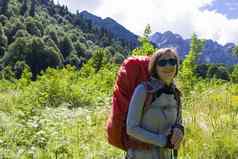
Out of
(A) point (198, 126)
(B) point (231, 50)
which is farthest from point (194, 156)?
(B) point (231, 50)

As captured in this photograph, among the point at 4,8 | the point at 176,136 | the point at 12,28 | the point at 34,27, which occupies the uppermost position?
the point at 4,8

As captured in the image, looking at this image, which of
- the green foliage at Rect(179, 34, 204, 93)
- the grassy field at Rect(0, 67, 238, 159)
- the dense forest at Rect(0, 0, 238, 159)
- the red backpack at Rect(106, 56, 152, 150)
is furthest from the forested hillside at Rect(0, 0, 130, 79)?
the red backpack at Rect(106, 56, 152, 150)

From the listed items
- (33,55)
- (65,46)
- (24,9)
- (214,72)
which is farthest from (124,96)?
(24,9)

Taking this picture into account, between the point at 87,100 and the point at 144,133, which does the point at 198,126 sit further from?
the point at 87,100

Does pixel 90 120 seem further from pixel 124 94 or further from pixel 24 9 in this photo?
pixel 24 9

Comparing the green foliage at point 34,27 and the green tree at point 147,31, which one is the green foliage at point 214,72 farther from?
the green foliage at point 34,27

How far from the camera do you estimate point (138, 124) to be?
3795 mm

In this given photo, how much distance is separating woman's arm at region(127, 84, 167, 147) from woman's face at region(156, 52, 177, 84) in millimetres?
176

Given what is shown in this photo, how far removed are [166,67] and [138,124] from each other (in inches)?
17.1

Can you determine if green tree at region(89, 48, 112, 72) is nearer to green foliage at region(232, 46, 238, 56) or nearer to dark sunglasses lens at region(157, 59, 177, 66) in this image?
green foliage at region(232, 46, 238, 56)

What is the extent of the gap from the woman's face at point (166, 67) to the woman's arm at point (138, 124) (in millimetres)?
176

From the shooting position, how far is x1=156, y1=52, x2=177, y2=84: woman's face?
3.85m

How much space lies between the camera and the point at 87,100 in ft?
42.3

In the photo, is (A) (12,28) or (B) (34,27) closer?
(A) (12,28)
